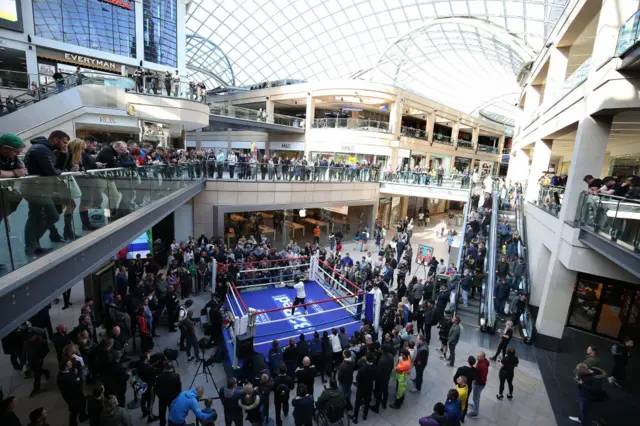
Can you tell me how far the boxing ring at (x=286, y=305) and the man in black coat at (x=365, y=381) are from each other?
185 cm

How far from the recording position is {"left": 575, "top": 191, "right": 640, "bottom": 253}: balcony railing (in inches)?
251

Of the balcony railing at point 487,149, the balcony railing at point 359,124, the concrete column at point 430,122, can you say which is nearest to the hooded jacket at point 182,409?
the balcony railing at point 359,124

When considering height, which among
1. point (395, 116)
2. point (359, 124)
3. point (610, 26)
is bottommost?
point (359, 124)

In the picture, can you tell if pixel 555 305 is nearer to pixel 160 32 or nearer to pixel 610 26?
pixel 610 26

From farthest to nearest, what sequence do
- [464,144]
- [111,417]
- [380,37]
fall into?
1. [464,144]
2. [380,37]
3. [111,417]

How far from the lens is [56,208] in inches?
182

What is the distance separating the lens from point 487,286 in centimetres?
1194

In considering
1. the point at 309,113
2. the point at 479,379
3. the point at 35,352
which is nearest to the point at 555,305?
the point at 479,379

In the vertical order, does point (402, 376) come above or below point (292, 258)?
below

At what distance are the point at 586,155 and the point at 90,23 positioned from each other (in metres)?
29.5

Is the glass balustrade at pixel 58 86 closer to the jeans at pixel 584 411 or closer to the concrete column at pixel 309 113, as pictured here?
the concrete column at pixel 309 113

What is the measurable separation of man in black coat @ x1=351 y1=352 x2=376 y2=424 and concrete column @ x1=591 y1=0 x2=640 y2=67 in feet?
31.5

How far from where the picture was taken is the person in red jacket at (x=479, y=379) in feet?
23.2

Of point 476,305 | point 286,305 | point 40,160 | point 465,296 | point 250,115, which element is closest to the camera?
point 40,160
